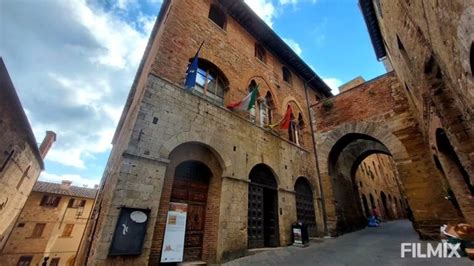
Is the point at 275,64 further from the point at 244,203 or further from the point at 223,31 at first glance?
the point at 244,203

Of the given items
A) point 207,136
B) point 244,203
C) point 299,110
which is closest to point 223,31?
point 207,136

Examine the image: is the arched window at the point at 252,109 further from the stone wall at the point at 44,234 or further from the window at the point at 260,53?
the stone wall at the point at 44,234

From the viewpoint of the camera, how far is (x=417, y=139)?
27.8 ft

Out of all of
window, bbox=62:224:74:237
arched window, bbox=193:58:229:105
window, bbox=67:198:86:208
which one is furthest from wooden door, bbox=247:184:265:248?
window, bbox=67:198:86:208

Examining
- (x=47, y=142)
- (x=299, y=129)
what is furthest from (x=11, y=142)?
(x=299, y=129)

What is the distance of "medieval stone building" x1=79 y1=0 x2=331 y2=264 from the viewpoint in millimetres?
4578

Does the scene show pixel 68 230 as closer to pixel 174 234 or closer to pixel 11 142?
pixel 11 142

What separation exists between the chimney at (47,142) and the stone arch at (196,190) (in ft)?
58.5

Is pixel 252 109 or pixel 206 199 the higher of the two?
pixel 252 109

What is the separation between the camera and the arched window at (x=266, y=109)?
353 inches

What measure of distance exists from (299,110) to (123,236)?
33.1 feet

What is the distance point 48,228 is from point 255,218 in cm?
2125

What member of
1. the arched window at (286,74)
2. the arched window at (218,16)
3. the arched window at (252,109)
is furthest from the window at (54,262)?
the arched window at (286,74)

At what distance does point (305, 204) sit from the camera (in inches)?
362
